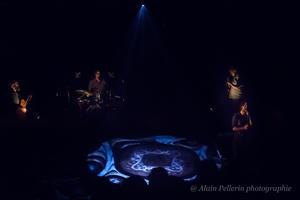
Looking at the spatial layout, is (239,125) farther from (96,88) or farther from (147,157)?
(96,88)

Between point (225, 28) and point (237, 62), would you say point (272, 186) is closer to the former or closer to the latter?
point (237, 62)

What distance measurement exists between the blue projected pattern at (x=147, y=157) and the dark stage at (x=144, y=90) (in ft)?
0.09

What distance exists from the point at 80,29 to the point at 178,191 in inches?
308

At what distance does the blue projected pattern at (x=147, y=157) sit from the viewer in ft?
16.4

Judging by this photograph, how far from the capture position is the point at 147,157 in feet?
18.6

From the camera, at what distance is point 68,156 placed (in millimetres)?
5598

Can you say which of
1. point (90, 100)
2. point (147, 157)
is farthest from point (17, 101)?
point (147, 157)

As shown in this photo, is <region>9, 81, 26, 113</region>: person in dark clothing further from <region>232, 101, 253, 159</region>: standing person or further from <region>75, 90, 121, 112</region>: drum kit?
<region>232, 101, 253, 159</region>: standing person

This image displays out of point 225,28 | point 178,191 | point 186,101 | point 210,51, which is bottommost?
point 178,191

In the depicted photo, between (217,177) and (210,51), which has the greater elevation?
(210,51)

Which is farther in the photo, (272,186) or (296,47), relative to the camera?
(296,47)

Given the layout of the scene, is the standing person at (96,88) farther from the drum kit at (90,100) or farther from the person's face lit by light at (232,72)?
the person's face lit by light at (232,72)

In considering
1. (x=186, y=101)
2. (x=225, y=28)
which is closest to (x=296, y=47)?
(x=225, y=28)

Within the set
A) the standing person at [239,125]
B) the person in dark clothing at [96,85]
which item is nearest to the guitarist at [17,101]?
the person in dark clothing at [96,85]
